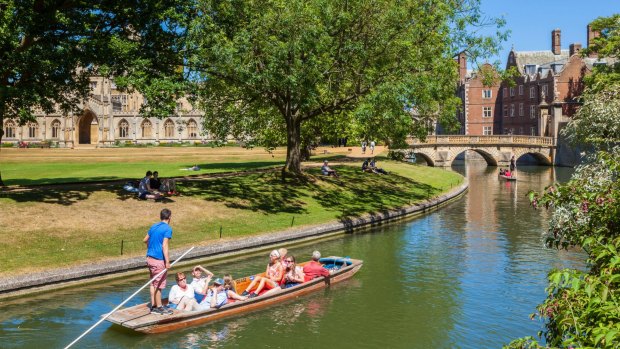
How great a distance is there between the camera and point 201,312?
14.7 m

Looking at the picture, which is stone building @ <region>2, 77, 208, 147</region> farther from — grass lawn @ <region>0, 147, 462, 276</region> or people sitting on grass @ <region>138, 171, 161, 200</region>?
people sitting on grass @ <region>138, 171, 161, 200</region>

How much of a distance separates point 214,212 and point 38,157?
1606 inches

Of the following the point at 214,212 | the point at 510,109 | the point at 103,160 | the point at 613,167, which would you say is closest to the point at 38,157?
the point at 103,160

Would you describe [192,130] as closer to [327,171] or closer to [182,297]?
[327,171]

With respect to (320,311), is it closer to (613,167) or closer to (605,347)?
(613,167)

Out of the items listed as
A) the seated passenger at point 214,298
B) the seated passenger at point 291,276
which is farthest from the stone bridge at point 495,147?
the seated passenger at point 214,298

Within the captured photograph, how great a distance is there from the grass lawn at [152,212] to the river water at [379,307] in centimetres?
248

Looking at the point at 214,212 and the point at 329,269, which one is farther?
the point at 214,212

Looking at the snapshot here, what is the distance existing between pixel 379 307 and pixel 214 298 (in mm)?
4637


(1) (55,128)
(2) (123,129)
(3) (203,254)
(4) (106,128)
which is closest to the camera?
(3) (203,254)

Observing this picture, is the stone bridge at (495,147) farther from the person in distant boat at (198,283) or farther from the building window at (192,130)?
the person in distant boat at (198,283)

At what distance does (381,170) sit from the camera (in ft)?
152

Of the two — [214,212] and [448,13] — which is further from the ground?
[448,13]

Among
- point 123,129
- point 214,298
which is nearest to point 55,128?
point 123,129
